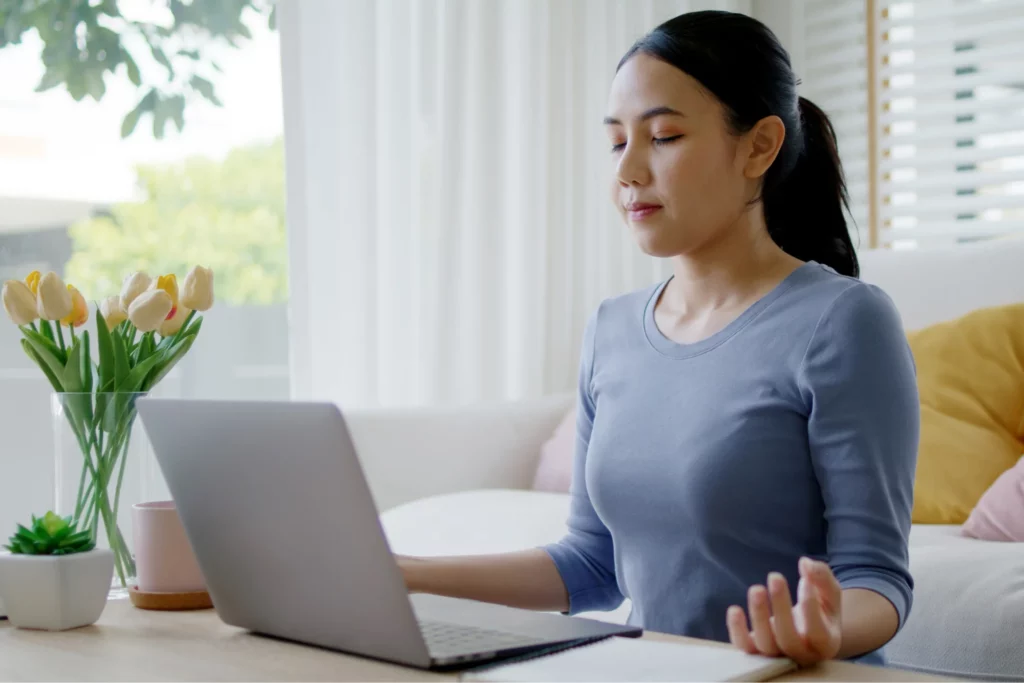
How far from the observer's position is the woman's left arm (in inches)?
37.3

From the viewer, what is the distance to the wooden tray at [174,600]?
40.5 inches

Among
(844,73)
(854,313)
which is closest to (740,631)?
(854,313)

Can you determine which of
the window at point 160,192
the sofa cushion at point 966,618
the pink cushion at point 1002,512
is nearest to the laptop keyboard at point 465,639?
the sofa cushion at point 966,618

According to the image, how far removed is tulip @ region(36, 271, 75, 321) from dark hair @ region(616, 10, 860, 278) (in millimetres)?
582

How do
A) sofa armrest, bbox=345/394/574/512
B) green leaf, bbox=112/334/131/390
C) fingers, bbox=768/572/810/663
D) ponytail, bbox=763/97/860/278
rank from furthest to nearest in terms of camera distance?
sofa armrest, bbox=345/394/574/512 < ponytail, bbox=763/97/860/278 < green leaf, bbox=112/334/131/390 < fingers, bbox=768/572/810/663

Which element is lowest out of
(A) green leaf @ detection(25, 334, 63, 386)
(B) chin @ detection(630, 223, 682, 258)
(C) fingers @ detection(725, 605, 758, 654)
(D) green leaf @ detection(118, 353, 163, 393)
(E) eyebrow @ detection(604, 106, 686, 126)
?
(C) fingers @ detection(725, 605, 758, 654)

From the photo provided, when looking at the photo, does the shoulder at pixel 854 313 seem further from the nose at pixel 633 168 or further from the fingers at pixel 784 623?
the fingers at pixel 784 623

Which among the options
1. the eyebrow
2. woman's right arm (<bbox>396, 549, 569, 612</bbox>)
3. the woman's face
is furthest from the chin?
woman's right arm (<bbox>396, 549, 569, 612</bbox>)

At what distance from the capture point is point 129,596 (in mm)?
1070

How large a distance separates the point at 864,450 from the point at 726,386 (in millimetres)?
Result: 158

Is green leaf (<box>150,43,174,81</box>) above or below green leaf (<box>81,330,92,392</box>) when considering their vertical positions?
above

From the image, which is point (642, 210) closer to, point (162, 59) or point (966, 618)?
point (966, 618)

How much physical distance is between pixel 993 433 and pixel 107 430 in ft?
5.07

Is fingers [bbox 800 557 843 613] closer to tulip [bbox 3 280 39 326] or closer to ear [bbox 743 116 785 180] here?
ear [bbox 743 116 785 180]
